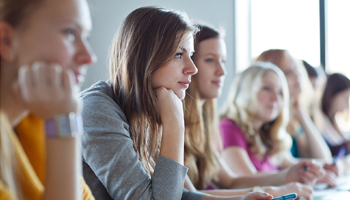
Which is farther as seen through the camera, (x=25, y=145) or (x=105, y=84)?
(x=105, y=84)

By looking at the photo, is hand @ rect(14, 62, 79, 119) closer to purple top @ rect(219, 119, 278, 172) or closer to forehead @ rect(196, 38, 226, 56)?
forehead @ rect(196, 38, 226, 56)

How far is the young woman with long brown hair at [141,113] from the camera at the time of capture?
2.92ft

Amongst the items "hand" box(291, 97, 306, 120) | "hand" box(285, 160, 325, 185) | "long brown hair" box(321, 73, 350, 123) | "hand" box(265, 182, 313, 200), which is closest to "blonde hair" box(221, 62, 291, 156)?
"hand" box(285, 160, 325, 185)

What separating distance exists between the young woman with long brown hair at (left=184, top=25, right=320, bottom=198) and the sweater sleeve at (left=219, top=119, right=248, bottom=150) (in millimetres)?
197

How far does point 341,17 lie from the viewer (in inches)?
137

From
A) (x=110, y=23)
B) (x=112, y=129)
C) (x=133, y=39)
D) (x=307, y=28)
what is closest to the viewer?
(x=112, y=129)

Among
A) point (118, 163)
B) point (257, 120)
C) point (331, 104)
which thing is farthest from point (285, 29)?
point (118, 163)

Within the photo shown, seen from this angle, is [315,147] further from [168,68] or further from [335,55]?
[168,68]

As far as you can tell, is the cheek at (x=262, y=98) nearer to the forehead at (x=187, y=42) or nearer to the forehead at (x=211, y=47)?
the forehead at (x=211, y=47)

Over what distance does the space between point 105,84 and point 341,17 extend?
321 cm

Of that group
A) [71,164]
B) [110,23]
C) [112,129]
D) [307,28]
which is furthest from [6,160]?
[307,28]

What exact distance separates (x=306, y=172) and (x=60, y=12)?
1295 millimetres

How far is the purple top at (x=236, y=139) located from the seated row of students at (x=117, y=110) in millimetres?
128

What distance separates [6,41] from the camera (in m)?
0.59
